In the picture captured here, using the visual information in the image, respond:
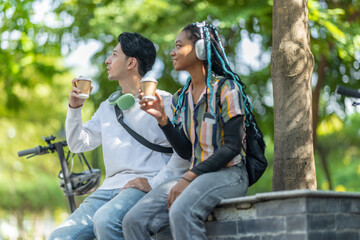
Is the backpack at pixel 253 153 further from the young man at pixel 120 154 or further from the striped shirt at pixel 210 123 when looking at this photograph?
the young man at pixel 120 154

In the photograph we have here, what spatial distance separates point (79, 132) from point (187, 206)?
1.37 meters

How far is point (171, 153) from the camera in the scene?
4406mm

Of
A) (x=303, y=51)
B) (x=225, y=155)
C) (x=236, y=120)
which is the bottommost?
(x=225, y=155)

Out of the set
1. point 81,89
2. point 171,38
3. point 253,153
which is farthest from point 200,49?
point 171,38

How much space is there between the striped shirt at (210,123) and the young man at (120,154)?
13.1 inches

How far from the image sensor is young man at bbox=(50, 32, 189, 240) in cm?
401

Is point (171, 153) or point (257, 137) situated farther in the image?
point (171, 153)

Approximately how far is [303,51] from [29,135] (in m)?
18.3

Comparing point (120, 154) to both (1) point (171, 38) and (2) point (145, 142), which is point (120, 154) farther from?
(1) point (171, 38)

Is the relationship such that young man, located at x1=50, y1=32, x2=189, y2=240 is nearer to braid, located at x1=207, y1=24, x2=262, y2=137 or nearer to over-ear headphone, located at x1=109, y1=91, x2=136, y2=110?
over-ear headphone, located at x1=109, y1=91, x2=136, y2=110

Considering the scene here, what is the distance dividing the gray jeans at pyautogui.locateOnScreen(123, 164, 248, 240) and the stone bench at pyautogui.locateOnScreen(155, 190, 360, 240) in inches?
4.6

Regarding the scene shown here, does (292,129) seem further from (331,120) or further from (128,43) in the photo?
(331,120)

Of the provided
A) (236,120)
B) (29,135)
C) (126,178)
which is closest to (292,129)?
(236,120)

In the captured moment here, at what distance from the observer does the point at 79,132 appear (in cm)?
446
